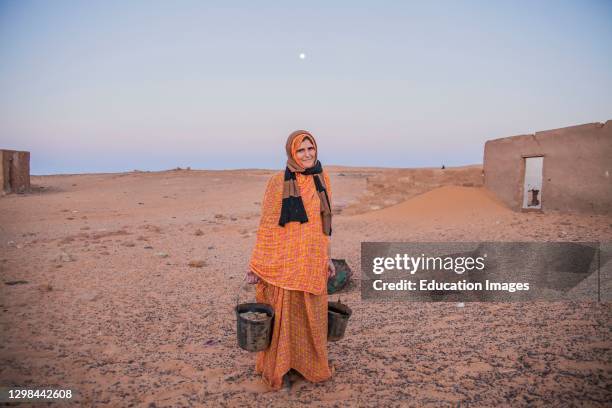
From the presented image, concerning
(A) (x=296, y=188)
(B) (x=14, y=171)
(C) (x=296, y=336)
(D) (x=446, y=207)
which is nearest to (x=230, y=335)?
(C) (x=296, y=336)

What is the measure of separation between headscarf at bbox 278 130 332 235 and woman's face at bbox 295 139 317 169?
20 millimetres

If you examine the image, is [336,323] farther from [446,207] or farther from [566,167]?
[446,207]

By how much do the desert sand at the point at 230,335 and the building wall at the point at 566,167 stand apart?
490mm

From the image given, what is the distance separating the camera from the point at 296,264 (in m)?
3.04

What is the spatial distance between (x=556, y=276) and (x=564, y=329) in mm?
2057

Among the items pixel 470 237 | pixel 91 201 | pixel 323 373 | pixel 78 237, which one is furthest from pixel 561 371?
pixel 91 201

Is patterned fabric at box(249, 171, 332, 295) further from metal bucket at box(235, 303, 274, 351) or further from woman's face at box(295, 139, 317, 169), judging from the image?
metal bucket at box(235, 303, 274, 351)

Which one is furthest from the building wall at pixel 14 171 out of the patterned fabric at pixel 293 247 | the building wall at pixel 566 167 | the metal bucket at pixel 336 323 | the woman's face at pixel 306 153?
the metal bucket at pixel 336 323

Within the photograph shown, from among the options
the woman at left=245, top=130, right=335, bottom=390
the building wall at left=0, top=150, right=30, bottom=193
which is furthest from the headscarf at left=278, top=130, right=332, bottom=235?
→ the building wall at left=0, top=150, right=30, bottom=193

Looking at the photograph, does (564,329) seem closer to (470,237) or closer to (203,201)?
(470,237)

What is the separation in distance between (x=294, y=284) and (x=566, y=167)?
365 inches

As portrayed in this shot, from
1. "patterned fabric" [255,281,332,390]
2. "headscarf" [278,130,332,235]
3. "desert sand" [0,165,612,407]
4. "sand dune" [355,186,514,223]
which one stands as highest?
"headscarf" [278,130,332,235]

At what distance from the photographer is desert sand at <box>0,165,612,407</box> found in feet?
10.4

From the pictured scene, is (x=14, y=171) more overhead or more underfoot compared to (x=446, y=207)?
more overhead
